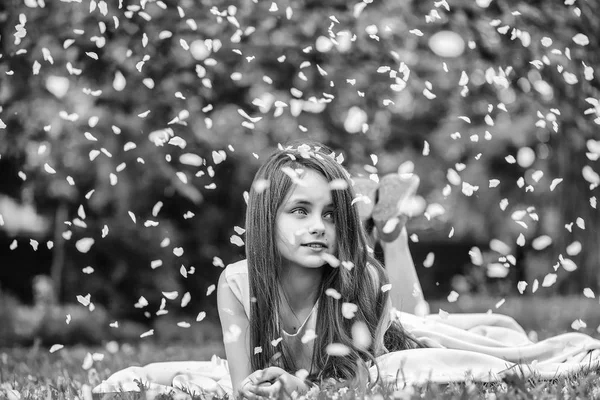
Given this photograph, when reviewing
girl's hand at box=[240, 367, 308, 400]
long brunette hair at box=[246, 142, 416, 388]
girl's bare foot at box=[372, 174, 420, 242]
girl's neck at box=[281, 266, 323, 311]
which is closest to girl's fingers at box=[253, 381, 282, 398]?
girl's hand at box=[240, 367, 308, 400]

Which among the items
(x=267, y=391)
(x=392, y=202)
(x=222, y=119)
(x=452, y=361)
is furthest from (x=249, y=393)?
(x=222, y=119)

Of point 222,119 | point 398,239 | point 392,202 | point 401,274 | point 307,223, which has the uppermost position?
point 307,223

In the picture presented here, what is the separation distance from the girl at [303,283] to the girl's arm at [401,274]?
87cm

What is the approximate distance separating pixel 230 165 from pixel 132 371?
5.07 meters

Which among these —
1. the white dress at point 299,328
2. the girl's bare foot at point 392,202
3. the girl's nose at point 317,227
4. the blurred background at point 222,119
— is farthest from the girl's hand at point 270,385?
the girl's bare foot at point 392,202

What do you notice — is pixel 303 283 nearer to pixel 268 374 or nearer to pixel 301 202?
pixel 301 202

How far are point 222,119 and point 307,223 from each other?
4.36 meters

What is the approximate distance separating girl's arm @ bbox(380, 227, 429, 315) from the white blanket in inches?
6.1

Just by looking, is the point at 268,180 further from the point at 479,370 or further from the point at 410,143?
the point at 410,143

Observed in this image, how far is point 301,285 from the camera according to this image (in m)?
3.20

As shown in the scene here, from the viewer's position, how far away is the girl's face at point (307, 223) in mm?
2932

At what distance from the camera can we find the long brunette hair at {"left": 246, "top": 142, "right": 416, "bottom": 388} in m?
3.02

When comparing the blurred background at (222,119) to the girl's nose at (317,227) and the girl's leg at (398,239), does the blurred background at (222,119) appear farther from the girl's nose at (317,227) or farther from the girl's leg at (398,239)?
the girl's nose at (317,227)

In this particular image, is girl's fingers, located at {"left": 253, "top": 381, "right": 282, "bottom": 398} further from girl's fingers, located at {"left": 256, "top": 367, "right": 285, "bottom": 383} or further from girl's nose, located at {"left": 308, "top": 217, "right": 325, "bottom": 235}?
girl's nose, located at {"left": 308, "top": 217, "right": 325, "bottom": 235}
